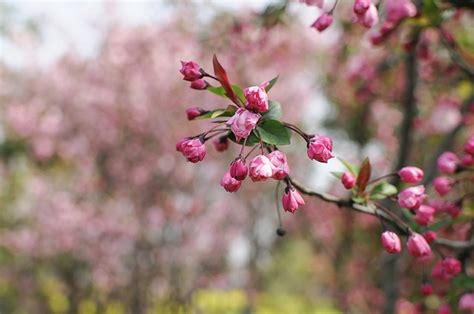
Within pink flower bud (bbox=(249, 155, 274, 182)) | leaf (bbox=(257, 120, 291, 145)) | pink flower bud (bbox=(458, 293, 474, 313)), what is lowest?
pink flower bud (bbox=(458, 293, 474, 313))

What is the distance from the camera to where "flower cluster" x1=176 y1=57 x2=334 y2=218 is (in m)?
1.04

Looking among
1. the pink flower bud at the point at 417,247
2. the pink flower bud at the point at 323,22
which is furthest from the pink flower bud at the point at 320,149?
the pink flower bud at the point at 323,22

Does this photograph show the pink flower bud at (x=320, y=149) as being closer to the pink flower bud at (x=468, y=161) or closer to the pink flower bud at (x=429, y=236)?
the pink flower bud at (x=429, y=236)

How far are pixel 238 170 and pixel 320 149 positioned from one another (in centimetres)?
17

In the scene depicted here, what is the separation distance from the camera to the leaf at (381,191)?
1362 millimetres

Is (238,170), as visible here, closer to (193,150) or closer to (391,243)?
(193,150)

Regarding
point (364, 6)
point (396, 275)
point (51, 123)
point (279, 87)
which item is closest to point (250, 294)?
point (279, 87)

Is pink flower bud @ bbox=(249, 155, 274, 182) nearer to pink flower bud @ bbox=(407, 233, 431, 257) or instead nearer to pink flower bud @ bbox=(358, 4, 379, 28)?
pink flower bud @ bbox=(407, 233, 431, 257)

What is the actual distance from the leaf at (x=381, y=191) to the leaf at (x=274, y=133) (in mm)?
390

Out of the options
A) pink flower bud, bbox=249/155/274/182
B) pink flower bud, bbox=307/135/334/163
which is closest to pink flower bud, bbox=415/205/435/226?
pink flower bud, bbox=307/135/334/163

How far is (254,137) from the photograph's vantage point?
1.13m

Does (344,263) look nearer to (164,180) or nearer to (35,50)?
(164,180)

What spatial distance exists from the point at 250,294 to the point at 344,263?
4990 millimetres

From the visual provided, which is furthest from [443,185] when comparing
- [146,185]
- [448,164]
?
[146,185]
